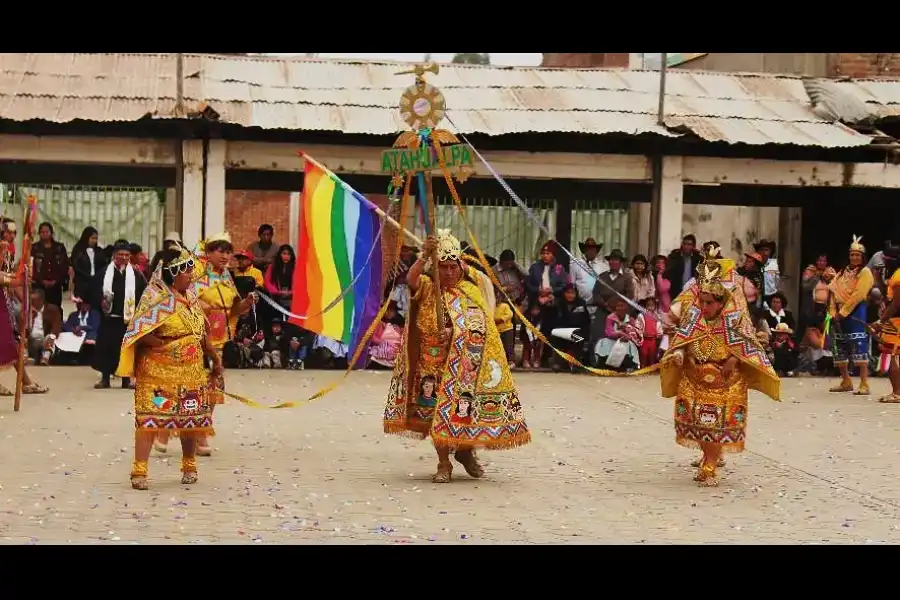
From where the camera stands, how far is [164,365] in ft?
28.7

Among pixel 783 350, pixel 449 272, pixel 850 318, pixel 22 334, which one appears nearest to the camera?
pixel 449 272

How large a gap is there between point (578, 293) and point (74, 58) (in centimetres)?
773

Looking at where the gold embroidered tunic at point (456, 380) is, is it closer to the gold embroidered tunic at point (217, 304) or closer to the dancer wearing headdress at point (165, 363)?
the dancer wearing headdress at point (165, 363)

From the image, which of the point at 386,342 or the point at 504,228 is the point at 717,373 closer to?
the point at 386,342

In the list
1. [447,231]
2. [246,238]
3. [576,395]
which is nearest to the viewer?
[447,231]

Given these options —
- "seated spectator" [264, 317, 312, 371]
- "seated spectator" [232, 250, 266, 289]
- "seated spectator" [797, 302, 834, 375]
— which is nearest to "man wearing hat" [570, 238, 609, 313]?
"seated spectator" [797, 302, 834, 375]

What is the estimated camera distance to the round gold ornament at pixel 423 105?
29.3 feet

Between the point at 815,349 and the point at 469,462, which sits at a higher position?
the point at 815,349

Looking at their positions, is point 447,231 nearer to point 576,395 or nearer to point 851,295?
point 576,395

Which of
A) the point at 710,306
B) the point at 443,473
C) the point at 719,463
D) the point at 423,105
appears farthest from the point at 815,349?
the point at 423,105

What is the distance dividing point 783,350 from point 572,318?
2729 millimetres

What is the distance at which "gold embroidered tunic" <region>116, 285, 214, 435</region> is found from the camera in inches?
343

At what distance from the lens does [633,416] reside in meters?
13.4

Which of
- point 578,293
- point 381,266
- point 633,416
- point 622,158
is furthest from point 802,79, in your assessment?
point 381,266
